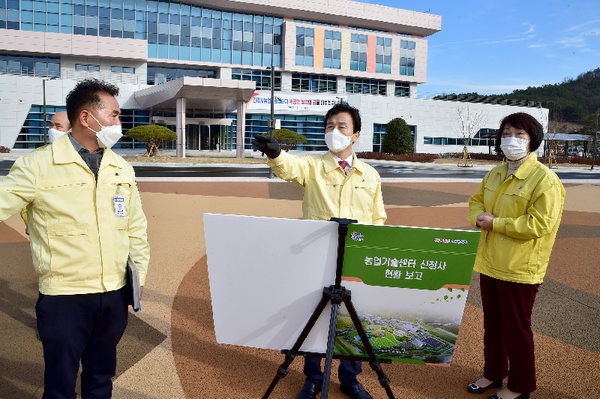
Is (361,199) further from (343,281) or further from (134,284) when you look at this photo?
(134,284)

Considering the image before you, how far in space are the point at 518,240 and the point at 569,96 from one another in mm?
112065

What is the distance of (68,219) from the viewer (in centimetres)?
227

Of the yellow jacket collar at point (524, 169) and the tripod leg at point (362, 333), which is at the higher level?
the yellow jacket collar at point (524, 169)

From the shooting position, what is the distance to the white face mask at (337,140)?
9.80 feet

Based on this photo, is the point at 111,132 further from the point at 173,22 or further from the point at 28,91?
the point at 173,22

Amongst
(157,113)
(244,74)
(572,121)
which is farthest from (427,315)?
(572,121)

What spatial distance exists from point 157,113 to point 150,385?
4160 centimetres

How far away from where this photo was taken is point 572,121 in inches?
3477

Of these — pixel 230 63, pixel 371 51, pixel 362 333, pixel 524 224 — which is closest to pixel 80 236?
pixel 362 333

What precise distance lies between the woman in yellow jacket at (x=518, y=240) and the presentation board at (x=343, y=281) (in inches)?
46.2

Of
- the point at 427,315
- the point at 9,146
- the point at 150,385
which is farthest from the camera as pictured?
the point at 9,146

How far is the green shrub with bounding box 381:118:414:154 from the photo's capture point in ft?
132

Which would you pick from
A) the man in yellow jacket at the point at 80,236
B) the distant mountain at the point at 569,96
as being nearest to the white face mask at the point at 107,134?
the man in yellow jacket at the point at 80,236

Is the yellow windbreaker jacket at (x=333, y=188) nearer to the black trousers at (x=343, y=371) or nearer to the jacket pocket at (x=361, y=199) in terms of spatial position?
the jacket pocket at (x=361, y=199)
